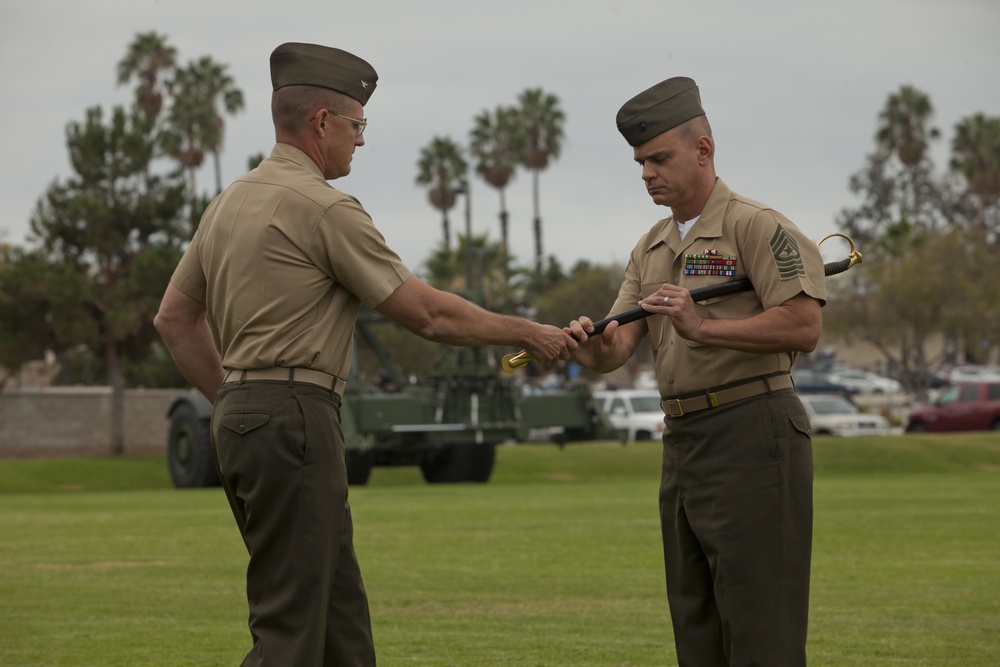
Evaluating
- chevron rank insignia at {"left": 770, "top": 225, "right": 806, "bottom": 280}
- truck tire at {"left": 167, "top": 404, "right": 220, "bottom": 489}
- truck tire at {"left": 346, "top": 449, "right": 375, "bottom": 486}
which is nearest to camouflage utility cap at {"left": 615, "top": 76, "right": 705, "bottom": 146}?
chevron rank insignia at {"left": 770, "top": 225, "right": 806, "bottom": 280}

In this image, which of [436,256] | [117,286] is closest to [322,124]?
[117,286]

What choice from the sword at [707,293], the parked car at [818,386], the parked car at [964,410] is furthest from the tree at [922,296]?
the sword at [707,293]

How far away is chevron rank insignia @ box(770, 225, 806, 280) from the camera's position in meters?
4.91

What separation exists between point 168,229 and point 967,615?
99.5 feet

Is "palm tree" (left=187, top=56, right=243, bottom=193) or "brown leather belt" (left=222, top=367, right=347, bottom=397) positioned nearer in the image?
"brown leather belt" (left=222, top=367, right=347, bottom=397)

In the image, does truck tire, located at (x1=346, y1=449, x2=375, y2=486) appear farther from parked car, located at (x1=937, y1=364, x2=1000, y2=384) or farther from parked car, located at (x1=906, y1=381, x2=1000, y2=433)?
parked car, located at (x1=937, y1=364, x2=1000, y2=384)

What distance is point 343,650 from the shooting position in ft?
16.0

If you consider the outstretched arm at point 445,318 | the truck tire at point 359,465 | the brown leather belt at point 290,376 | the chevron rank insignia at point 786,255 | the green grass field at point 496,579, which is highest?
the chevron rank insignia at point 786,255

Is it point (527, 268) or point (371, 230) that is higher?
point (527, 268)

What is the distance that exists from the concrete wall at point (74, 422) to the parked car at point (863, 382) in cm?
3389

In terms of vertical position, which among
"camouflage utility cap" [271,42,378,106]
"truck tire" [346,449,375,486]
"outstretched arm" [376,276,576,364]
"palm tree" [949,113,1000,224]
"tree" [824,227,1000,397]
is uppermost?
"palm tree" [949,113,1000,224]

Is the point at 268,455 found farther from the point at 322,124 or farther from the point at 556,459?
the point at 556,459

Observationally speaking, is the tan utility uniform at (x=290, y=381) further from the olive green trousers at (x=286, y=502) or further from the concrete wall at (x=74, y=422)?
the concrete wall at (x=74, y=422)

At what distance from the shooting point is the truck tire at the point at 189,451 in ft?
81.5
